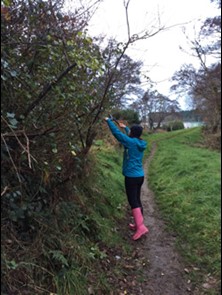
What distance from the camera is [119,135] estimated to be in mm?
5352

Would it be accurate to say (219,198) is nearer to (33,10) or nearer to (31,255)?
(31,255)

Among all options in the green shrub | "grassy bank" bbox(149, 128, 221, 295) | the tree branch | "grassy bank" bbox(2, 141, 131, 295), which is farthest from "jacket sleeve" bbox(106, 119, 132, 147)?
the green shrub

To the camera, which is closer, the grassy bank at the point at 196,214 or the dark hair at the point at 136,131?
the grassy bank at the point at 196,214

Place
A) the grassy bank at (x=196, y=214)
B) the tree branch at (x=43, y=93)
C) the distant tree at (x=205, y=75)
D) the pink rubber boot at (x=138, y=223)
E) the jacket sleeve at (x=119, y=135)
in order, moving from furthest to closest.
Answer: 1. the distant tree at (x=205, y=75)
2. the pink rubber boot at (x=138, y=223)
3. the jacket sleeve at (x=119, y=135)
4. the grassy bank at (x=196, y=214)
5. the tree branch at (x=43, y=93)

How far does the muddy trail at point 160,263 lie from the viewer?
4.11 meters

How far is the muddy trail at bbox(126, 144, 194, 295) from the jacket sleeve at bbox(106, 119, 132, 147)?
1751 millimetres

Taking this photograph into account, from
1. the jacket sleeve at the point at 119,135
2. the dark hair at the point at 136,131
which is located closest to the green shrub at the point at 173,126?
the dark hair at the point at 136,131

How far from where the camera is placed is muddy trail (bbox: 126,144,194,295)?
4.11 metres

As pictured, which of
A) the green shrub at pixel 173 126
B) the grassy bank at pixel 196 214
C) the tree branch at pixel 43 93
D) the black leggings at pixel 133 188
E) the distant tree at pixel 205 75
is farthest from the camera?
the green shrub at pixel 173 126

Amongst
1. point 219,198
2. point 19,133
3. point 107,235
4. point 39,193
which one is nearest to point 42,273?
point 39,193

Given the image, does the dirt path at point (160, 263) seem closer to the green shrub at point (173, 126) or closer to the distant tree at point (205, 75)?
the distant tree at point (205, 75)

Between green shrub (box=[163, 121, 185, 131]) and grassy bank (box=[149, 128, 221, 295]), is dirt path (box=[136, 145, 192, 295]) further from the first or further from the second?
green shrub (box=[163, 121, 185, 131])

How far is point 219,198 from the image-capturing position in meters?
7.06

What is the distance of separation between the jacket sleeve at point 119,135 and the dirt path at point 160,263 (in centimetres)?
176
